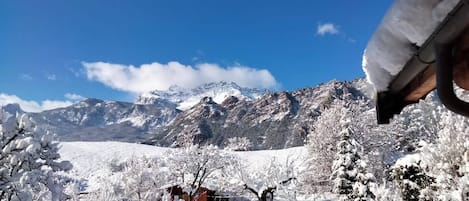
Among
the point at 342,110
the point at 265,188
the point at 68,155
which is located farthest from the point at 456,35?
the point at 68,155

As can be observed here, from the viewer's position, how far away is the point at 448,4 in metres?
1.30

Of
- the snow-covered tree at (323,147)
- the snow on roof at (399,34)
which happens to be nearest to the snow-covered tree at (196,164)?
the snow-covered tree at (323,147)

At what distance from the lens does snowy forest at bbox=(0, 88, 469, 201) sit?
24.6ft

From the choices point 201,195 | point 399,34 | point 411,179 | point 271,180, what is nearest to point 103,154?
point 201,195

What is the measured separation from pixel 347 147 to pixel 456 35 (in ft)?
85.3

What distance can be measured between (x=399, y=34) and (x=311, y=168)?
36.2 meters

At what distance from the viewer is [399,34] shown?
1565mm

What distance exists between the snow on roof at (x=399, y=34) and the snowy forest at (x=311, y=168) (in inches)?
252

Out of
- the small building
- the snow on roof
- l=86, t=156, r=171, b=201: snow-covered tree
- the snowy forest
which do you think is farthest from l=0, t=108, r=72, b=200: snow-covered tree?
the small building

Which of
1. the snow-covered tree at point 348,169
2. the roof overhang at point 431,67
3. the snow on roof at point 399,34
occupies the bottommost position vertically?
the roof overhang at point 431,67

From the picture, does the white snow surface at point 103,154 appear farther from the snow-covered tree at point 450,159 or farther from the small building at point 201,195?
the snow-covered tree at point 450,159

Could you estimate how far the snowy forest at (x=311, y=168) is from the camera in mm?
7504

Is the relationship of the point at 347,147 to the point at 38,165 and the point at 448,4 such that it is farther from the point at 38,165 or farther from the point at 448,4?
the point at 448,4

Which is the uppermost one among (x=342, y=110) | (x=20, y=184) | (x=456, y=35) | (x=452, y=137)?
(x=342, y=110)
